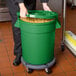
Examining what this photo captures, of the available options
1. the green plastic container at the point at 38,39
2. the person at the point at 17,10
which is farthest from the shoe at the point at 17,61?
the green plastic container at the point at 38,39

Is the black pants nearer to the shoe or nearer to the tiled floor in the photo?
the shoe

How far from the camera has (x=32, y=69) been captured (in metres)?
1.93

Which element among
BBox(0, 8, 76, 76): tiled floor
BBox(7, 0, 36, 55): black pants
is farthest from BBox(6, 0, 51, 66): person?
BBox(0, 8, 76, 76): tiled floor

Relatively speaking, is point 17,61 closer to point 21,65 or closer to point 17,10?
point 21,65

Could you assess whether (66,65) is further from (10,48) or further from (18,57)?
(10,48)

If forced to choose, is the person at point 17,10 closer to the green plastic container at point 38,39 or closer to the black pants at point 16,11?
the black pants at point 16,11

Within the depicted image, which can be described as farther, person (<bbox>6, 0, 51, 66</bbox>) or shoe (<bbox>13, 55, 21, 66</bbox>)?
shoe (<bbox>13, 55, 21, 66</bbox>)

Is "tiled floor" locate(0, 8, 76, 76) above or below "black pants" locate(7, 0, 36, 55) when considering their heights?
below

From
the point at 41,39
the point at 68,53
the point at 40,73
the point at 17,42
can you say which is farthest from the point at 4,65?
the point at 68,53

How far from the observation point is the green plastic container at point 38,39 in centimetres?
164

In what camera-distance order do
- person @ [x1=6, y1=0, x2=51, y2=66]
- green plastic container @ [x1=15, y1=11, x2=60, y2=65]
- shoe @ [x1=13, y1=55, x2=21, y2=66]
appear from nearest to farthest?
green plastic container @ [x1=15, y1=11, x2=60, y2=65], person @ [x1=6, y1=0, x2=51, y2=66], shoe @ [x1=13, y1=55, x2=21, y2=66]

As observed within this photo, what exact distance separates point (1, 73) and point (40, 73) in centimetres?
43

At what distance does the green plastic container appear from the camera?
1.64 meters

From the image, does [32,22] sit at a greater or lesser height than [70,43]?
greater
